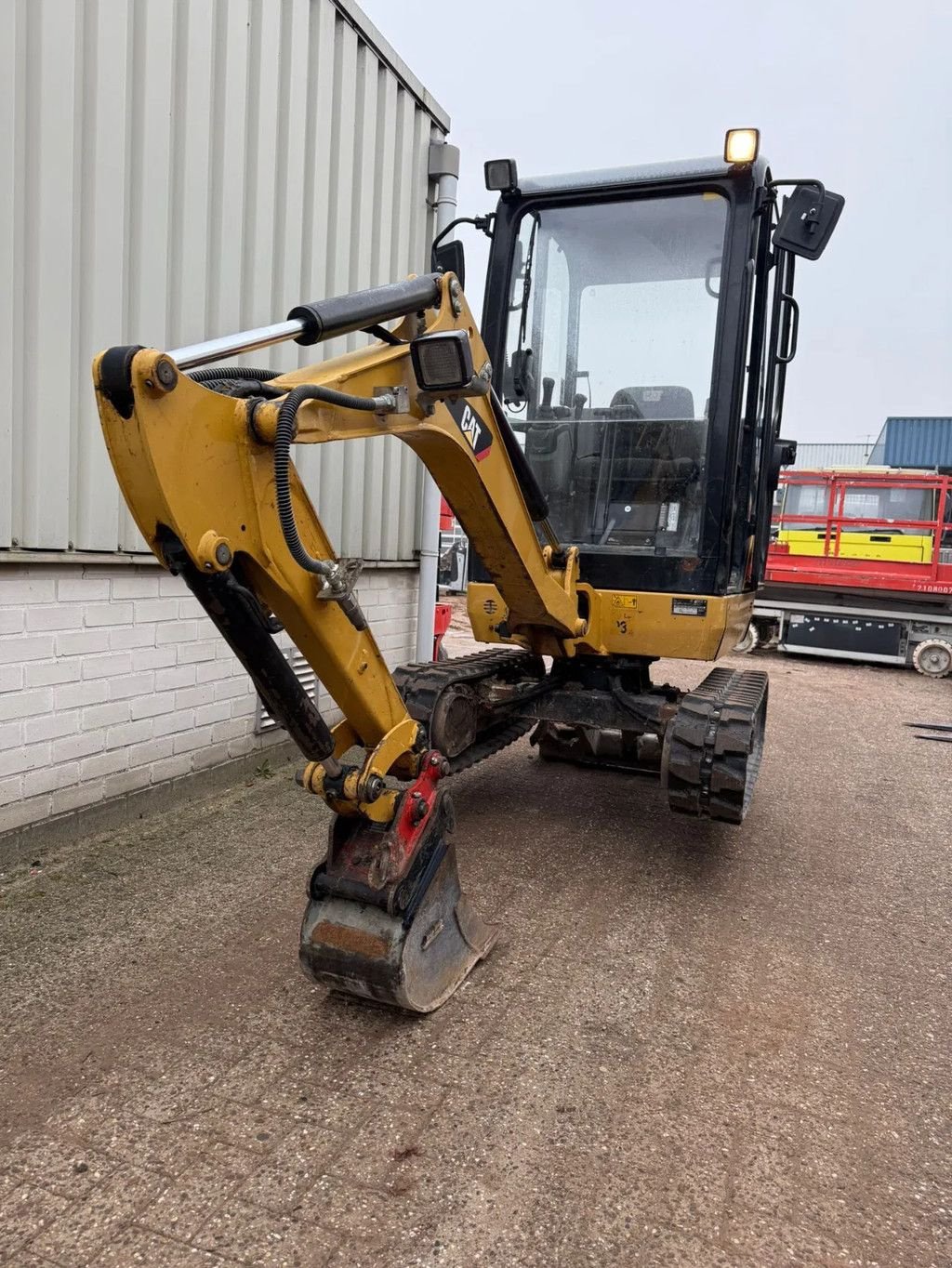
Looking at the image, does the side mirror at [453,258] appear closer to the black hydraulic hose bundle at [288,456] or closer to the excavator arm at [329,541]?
the excavator arm at [329,541]

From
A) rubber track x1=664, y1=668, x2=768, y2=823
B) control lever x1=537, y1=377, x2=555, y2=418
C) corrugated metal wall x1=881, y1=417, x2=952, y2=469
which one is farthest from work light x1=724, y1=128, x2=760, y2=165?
corrugated metal wall x1=881, y1=417, x2=952, y2=469

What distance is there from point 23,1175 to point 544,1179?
1.28 metres

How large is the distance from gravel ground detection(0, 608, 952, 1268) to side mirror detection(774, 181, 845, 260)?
2.98 meters

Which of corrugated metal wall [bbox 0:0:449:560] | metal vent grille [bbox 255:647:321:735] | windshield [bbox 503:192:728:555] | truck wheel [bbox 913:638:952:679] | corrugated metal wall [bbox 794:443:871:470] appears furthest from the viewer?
corrugated metal wall [bbox 794:443:871:470]

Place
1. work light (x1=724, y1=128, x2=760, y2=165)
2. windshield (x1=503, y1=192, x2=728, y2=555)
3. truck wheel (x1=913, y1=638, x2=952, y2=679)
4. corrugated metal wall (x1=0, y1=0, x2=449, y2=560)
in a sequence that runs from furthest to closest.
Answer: truck wheel (x1=913, y1=638, x2=952, y2=679)
windshield (x1=503, y1=192, x2=728, y2=555)
work light (x1=724, y1=128, x2=760, y2=165)
corrugated metal wall (x1=0, y1=0, x2=449, y2=560)

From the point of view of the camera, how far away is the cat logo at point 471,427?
3.22m

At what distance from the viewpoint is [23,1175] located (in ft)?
7.20

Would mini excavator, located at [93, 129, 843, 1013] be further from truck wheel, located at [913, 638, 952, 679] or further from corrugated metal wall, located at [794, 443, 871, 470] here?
corrugated metal wall, located at [794, 443, 871, 470]

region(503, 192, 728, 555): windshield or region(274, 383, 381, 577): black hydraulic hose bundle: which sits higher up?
region(503, 192, 728, 555): windshield

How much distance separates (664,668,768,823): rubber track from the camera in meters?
4.00

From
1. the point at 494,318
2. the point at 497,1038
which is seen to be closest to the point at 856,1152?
the point at 497,1038

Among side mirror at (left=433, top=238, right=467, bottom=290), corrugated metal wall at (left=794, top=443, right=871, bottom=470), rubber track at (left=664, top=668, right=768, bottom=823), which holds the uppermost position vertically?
corrugated metal wall at (left=794, top=443, right=871, bottom=470)

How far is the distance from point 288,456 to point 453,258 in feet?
8.35

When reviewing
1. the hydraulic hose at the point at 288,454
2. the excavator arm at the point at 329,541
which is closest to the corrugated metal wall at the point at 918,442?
the excavator arm at the point at 329,541
